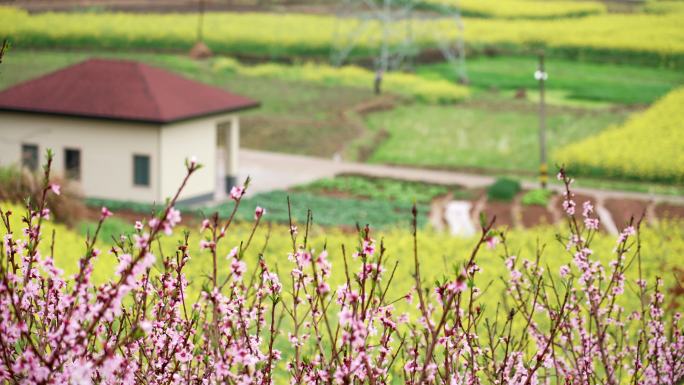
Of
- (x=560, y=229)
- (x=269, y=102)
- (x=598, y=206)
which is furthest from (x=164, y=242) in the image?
(x=269, y=102)

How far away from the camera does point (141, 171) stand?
17438 mm

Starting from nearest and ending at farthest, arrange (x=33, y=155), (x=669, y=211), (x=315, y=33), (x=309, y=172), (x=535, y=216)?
1. (x=669, y=211)
2. (x=535, y=216)
3. (x=33, y=155)
4. (x=309, y=172)
5. (x=315, y=33)

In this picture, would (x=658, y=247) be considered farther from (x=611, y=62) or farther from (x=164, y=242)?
(x=611, y=62)

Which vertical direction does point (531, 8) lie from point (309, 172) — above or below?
above

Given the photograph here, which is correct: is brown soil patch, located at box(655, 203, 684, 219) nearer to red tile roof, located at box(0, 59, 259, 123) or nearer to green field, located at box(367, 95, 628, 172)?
green field, located at box(367, 95, 628, 172)

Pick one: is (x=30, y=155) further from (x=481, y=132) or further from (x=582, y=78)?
(x=582, y=78)

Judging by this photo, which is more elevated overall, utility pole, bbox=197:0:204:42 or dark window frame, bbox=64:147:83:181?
utility pole, bbox=197:0:204:42

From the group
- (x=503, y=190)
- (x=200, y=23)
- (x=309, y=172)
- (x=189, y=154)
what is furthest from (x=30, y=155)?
(x=503, y=190)

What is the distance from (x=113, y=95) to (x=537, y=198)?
19.7 feet

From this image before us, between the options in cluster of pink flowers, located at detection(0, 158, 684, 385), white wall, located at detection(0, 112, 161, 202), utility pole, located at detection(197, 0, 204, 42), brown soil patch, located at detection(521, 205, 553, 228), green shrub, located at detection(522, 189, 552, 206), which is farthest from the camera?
utility pole, located at detection(197, 0, 204, 42)

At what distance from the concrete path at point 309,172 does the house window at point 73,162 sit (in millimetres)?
2410

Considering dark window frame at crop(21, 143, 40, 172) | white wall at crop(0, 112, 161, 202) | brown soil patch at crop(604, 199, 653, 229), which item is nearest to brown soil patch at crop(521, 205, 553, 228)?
brown soil patch at crop(604, 199, 653, 229)

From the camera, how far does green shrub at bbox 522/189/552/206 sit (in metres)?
17.0

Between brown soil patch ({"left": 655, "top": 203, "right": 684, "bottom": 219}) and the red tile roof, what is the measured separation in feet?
→ 20.5
